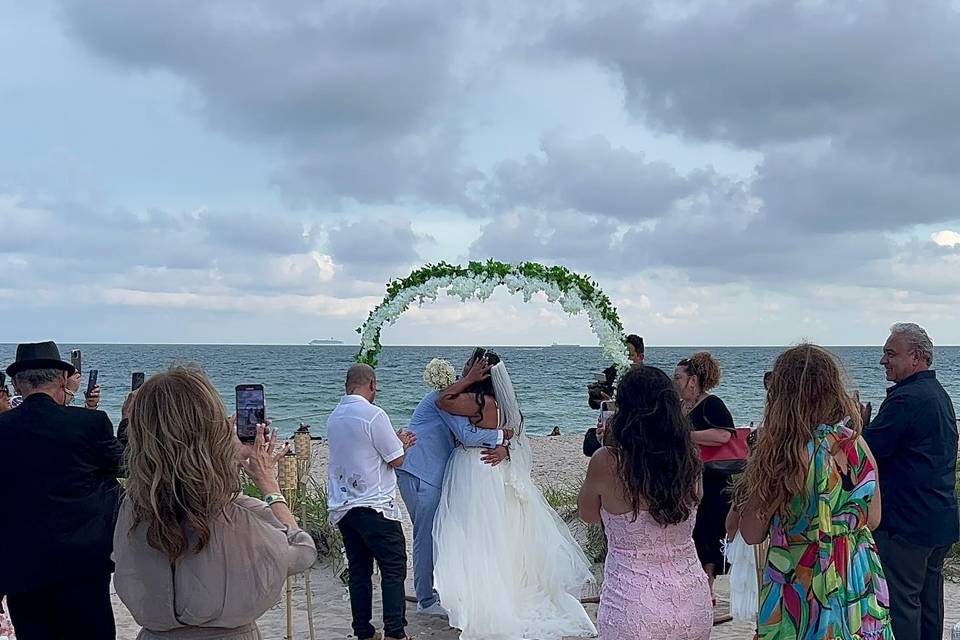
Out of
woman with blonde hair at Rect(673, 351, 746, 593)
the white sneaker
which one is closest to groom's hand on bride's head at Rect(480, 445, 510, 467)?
the white sneaker

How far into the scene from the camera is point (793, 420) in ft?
11.5

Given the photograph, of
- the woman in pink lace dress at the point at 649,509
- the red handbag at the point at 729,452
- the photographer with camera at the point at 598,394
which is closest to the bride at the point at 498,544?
the photographer with camera at the point at 598,394

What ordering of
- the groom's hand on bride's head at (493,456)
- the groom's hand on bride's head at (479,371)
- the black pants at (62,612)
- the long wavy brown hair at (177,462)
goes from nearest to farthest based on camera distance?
the long wavy brown hair at (177,462), the black pants at (62,612), the groom's hand on bride's head at (479,371), the groom's hand on bride's head at (493,456)

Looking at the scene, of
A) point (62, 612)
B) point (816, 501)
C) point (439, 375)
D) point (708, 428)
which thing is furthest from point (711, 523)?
point (62, 612)

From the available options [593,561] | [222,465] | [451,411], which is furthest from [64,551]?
[593,561]

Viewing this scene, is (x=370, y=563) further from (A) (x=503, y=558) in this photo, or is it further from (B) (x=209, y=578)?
(B) (x=209, y=578)

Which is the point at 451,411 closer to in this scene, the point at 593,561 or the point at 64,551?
the point at 593,561

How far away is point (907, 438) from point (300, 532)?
3.31m

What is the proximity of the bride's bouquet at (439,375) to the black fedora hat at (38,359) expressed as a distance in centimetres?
312

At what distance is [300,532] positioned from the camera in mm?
2998

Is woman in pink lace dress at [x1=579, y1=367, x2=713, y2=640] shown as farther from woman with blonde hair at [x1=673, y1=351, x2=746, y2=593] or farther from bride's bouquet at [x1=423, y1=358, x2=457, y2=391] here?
bride's bouquet at [x1=423, y1=358, x2=457, y2=391]

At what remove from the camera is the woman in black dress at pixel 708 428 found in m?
6.29

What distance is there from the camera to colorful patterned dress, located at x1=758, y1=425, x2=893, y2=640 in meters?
3.50

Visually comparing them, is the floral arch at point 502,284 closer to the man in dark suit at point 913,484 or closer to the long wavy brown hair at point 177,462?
the man in dark suit at point 913,484
